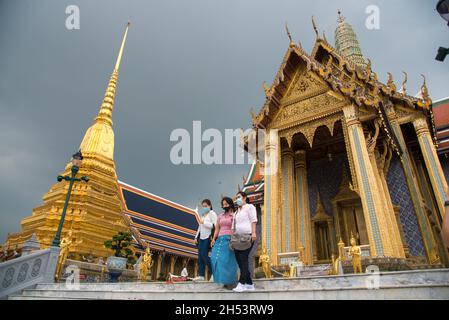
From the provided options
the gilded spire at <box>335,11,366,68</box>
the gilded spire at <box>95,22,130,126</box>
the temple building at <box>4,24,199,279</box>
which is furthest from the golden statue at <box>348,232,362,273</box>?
the gilded spire at <box>95,22,130,126</box>

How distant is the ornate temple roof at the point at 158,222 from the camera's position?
2001cm

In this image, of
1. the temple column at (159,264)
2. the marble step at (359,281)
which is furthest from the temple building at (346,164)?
the temple column at (159,264)

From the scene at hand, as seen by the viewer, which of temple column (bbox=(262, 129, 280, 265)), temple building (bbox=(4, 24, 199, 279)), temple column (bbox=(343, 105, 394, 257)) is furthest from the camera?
temple building (bbox=(4, 24, 199, 279))

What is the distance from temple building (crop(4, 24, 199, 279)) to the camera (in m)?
13.2

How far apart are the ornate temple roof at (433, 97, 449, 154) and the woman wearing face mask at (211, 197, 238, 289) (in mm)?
8850

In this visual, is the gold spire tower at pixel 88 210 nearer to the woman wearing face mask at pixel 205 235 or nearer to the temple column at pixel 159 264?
the temple column at pixel 159 264

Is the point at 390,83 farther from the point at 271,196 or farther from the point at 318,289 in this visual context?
the point at 318,289

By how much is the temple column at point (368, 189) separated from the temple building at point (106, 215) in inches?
447

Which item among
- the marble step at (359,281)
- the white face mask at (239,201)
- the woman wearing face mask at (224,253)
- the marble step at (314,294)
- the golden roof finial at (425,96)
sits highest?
the golden roof finial at (425,96)

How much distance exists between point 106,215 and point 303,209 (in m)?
11.1

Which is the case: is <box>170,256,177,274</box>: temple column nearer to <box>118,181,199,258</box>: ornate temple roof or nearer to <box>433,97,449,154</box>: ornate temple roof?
<box>118,181,199,258</box>: ornate temple roof

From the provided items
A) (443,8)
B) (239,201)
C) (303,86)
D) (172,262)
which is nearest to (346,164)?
(303,86)
